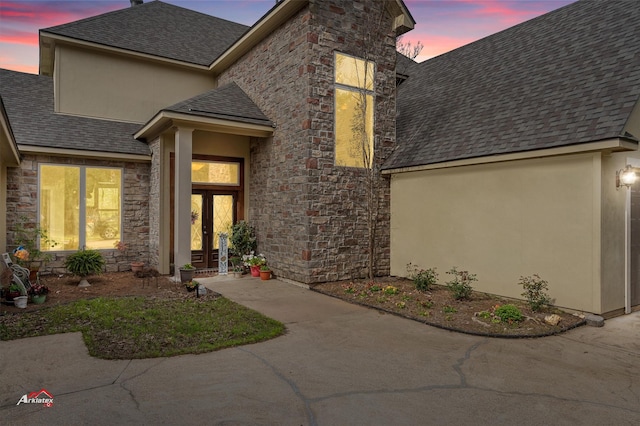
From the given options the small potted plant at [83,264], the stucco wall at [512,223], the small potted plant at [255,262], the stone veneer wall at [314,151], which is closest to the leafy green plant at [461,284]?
the stucco wall at [512,223]

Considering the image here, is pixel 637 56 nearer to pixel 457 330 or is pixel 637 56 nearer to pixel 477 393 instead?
pixel 457 330

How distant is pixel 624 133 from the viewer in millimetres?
5895

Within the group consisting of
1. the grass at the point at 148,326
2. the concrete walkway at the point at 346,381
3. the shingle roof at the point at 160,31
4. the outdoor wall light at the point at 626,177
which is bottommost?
the concrete walkway at the point at 346,381

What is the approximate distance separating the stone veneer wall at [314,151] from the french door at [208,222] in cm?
139

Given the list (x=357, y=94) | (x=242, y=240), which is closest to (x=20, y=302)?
(x=242, y=240)

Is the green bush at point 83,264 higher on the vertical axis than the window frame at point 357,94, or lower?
lower

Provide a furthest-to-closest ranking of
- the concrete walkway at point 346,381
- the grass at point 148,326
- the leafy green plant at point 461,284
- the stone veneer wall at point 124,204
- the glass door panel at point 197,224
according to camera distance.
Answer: the glass door panel at point 197,224, the stone veneer wall at point 124,204, the leafy green plant at point 461,284, the grass at point 148,326, the concrete walkway at point 346,381

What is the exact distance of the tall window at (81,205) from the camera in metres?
10.1

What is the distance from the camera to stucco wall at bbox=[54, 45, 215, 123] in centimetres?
1152

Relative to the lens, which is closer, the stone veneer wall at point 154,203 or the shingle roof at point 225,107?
the shingle roof at point 225,107

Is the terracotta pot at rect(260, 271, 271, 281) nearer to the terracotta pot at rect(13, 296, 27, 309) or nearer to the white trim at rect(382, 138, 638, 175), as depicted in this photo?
the white trim at rect(382, 138, 638, 175)

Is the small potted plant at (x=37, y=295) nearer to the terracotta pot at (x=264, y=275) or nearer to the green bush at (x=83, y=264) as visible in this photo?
the green bush at (x=83, y=264)

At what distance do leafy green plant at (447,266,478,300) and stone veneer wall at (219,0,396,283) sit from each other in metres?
2.16

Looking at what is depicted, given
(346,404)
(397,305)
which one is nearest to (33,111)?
(397,305)
